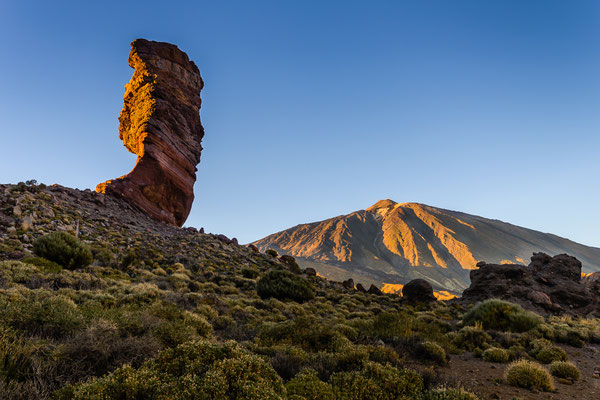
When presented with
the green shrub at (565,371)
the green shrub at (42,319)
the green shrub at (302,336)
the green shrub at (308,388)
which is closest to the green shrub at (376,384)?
the green shrub at (308,388)

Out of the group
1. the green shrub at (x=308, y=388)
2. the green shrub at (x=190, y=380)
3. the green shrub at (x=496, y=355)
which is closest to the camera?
the green shrub at (x=190, y=380)

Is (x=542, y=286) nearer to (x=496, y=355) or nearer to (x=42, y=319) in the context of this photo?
(x=496, y=355)

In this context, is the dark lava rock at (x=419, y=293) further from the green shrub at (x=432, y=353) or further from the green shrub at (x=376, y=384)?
the green shrub at (x=376, y=384)

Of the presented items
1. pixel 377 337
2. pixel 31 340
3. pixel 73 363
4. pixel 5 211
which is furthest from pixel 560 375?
pixel 5 211

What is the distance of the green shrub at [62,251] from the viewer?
49.8 feet

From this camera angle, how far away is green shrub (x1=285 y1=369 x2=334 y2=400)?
4.53 m

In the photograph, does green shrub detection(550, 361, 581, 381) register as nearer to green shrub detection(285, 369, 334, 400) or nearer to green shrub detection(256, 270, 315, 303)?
green shrub detection(285, 369, 334, 400)

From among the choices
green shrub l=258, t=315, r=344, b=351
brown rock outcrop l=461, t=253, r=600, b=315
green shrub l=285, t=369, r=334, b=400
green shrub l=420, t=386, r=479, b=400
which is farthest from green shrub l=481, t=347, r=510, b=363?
brown rock outcrop l=461, t=253, r=600, b=315

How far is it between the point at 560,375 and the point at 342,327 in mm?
5737

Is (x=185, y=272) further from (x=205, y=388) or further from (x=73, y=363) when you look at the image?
(x=205, y=388)

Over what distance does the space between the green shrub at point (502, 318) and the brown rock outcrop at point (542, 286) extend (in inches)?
406

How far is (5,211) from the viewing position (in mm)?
19656

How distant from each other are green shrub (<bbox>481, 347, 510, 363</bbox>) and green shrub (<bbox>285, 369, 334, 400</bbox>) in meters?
6.44

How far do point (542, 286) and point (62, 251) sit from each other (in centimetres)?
3551
